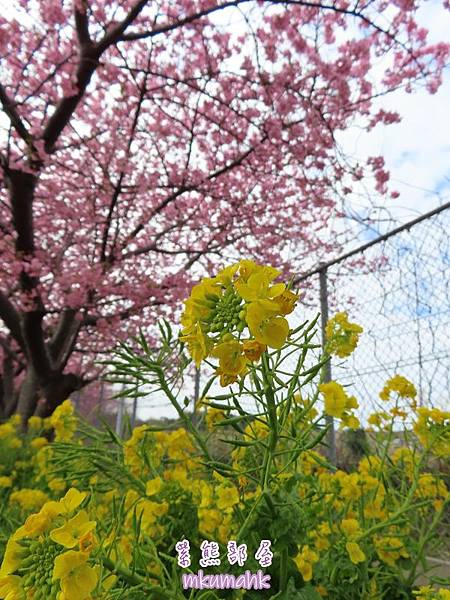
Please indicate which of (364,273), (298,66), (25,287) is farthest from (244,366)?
(25,287)

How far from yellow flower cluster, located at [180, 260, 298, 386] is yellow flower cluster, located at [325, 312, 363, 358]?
49 centimetres

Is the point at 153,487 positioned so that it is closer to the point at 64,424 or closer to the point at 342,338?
the point at 342,338

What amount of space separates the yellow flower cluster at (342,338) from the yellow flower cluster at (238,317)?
0.49 meters

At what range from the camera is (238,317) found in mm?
572

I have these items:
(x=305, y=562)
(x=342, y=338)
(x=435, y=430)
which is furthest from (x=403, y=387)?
(x=305, y=562)

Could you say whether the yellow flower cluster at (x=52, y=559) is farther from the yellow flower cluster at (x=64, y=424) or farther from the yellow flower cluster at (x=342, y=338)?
the yellow flower cluster at (x=64, y=424)

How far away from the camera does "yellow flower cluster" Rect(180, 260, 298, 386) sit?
0.54m

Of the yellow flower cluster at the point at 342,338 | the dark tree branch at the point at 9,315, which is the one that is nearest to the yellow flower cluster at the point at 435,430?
the yellow flower cluster at the point at 342,338

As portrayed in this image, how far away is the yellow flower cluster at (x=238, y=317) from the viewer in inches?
21.5

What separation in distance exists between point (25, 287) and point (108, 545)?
4.25 m

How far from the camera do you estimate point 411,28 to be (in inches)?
138

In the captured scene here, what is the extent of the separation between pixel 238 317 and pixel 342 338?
54cm

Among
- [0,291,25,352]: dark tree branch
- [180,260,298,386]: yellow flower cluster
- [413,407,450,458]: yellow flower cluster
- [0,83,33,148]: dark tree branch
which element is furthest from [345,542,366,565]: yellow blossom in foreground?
[0,291,25,352]: dark tree branch

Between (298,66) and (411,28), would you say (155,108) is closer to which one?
(298,66)
